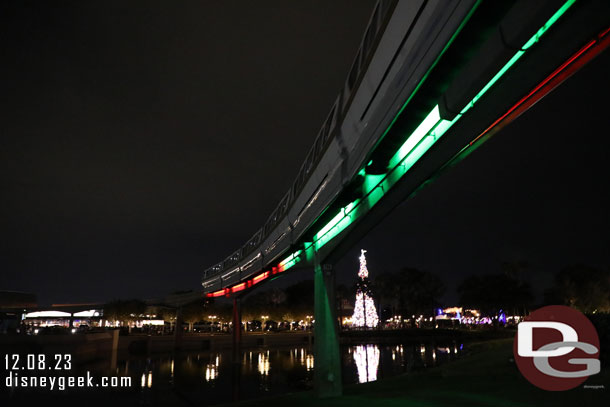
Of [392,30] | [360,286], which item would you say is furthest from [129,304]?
[392,30]

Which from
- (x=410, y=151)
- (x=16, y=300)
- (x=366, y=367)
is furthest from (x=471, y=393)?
(x=16, y=300)

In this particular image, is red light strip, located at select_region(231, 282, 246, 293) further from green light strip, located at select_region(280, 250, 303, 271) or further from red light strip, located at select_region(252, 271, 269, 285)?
green light strip, located at select_region(280, 250, 303, 271)

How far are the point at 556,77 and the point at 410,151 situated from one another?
489cm

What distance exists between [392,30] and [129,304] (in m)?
93.5

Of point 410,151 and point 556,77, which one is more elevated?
point 410,151

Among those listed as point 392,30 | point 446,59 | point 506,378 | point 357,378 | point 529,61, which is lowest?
point 357,378

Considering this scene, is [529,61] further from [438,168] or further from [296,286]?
[296,286]

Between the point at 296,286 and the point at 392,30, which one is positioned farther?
the point at 296,286

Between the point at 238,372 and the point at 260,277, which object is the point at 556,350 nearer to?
the point at 260,277

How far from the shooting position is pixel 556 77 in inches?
292

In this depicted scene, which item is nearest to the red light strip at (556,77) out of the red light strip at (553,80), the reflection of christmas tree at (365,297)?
the red light strip at (553,80)

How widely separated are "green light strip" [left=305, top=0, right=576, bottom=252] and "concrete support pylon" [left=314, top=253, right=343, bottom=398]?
78.6 inches

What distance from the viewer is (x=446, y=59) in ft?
26.1

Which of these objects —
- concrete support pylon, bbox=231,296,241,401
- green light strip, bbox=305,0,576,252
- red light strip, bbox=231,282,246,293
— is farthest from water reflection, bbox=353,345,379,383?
green light strip, bbox=305,0,576,252
